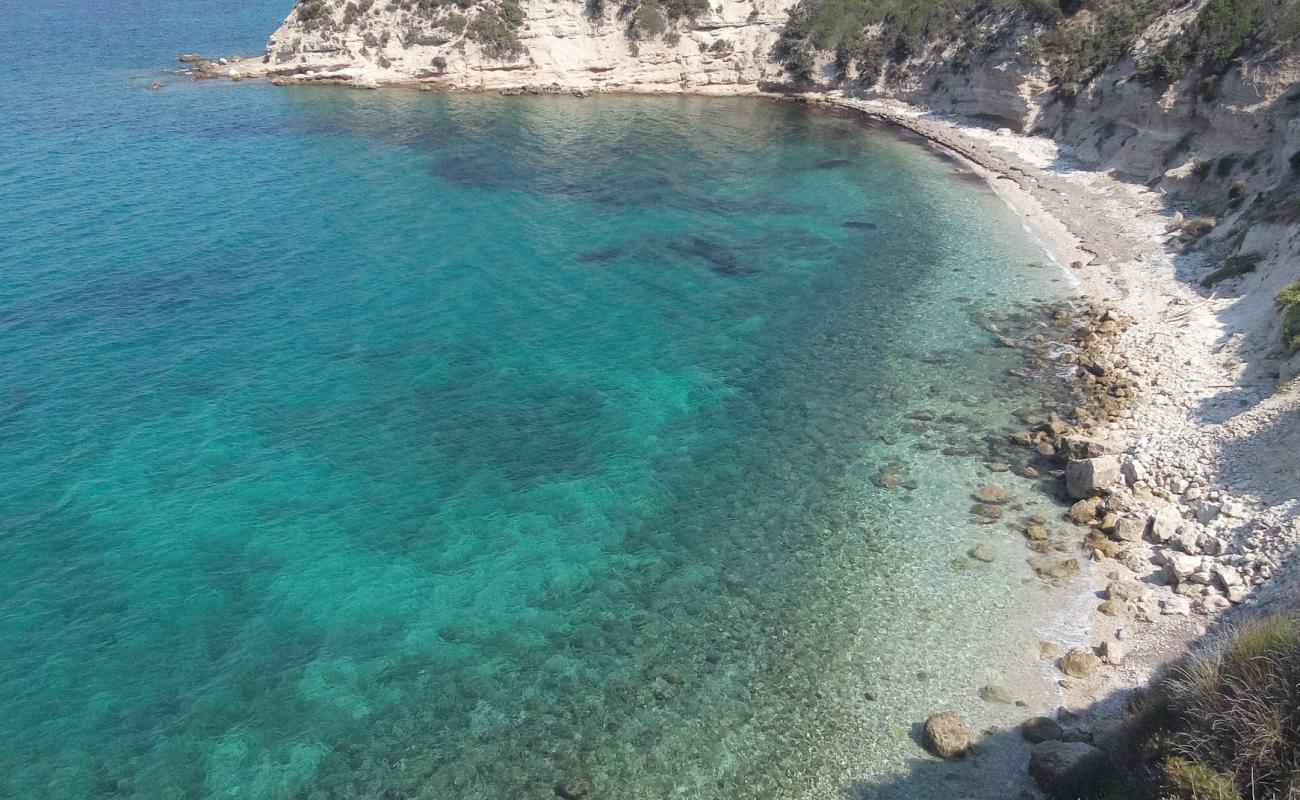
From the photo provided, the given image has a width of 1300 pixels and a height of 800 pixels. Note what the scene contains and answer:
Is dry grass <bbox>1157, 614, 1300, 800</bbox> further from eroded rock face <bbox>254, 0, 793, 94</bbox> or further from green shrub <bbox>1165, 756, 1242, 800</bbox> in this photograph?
eroded rock face <bbox>254, 0, 793, 94</bbox>

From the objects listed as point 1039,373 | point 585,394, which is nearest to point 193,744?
point 585,394

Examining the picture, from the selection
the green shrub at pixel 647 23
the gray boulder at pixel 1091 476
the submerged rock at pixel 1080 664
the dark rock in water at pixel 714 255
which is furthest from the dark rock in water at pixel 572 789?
the green shrub at pixel 647 23

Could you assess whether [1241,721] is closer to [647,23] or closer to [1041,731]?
[1041,731]

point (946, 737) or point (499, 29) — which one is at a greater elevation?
point (499, 29)

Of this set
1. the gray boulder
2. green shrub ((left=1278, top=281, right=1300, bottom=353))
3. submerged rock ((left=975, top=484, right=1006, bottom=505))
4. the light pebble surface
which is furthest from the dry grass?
green shrub ((left=1278, top=281, right=1300, bottom=353))

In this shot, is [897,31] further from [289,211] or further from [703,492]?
[703,492]

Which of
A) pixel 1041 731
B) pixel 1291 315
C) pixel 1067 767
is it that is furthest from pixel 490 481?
pixel 1291 315
